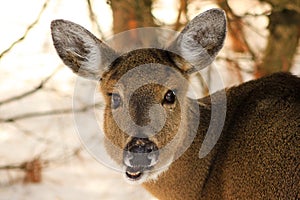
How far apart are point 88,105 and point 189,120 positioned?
275 centimetres

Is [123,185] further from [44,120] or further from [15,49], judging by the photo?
[15,49]

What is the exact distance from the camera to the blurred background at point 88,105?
745cm

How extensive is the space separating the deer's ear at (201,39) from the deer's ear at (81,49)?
1.32 feet

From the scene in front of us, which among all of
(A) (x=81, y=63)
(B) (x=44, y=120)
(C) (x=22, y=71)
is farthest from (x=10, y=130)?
(A) (x=81, y=63)

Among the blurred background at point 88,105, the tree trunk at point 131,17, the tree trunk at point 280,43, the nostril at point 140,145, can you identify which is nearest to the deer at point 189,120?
the nostril at point 140,145

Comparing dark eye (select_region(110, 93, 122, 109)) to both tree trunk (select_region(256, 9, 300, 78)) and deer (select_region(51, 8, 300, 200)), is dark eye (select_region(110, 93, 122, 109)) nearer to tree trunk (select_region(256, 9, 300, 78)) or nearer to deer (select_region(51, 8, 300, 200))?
deer (select_region(51, 8, 300, 200))

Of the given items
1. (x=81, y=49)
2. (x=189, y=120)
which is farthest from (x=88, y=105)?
(x=189, y=120)

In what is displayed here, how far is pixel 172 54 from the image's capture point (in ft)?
15.7

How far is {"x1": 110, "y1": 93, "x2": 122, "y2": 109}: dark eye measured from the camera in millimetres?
4672

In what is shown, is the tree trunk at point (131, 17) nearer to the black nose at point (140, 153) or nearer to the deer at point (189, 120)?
the deer at point (189, 120)

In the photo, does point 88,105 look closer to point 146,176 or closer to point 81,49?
point 81,49

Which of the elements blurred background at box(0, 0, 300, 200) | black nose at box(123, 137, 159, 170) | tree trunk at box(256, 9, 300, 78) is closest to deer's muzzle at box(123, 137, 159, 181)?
black nose at box(123, 137, 159, 170)

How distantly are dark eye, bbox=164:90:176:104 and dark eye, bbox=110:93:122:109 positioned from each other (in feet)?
0.87

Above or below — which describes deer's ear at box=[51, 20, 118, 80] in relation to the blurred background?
above
